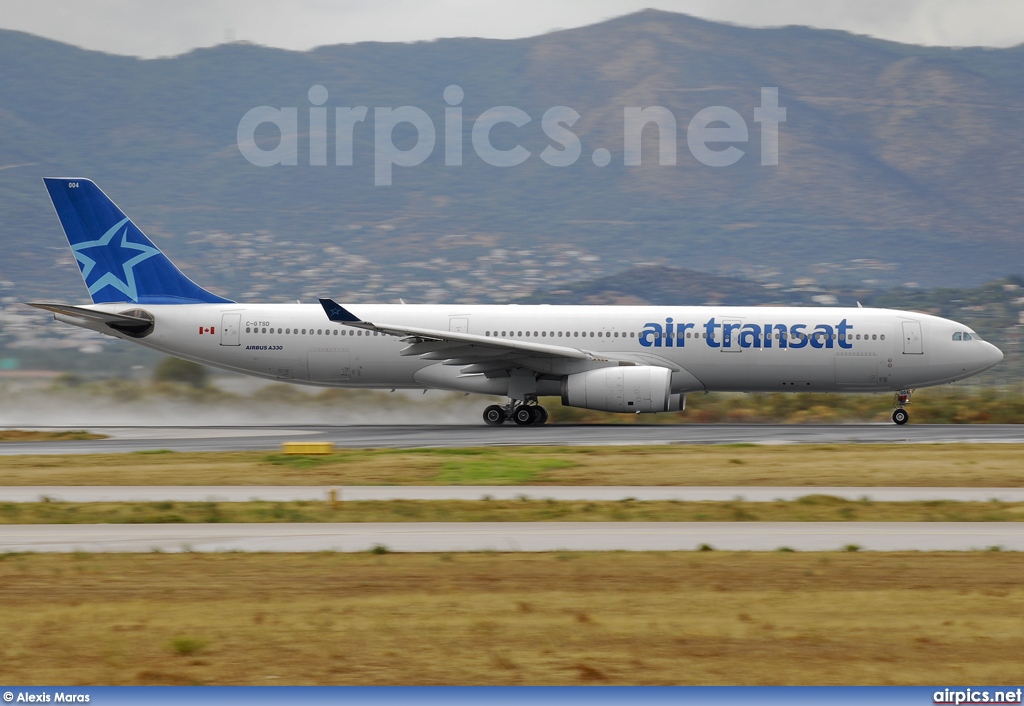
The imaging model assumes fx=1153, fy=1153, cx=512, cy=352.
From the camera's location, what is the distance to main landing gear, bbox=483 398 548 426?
1267 inches

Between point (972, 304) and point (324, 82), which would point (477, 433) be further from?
point (324, 82)

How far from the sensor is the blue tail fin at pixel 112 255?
Answer: 1344 inches

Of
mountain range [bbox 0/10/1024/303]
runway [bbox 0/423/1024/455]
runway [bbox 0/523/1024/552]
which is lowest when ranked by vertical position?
runway [bbox 0/523/1024/552]

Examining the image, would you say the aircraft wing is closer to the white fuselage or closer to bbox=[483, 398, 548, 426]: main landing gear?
Answer: the white fuselage

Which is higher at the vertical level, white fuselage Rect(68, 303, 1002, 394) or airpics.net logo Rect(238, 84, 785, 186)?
airpics.net logo Rect(238, 84, 785, 186)

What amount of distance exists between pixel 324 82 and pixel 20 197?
57558mm

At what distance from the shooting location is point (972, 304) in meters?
97.2

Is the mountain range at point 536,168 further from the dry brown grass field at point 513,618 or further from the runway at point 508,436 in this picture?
the dry brown grass field at point 513,618

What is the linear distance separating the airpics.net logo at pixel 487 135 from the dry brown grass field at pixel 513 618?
149 meters

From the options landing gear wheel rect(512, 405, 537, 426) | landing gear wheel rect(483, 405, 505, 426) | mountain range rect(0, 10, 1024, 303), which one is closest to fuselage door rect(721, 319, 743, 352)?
landing gear wheel rect(512, 405, 537, 426)

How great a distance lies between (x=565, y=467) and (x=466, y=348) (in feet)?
34.4

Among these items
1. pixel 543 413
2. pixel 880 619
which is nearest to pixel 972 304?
pixel 543 413

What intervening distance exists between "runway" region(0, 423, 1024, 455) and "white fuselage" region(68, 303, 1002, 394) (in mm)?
1401

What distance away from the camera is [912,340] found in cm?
3164
